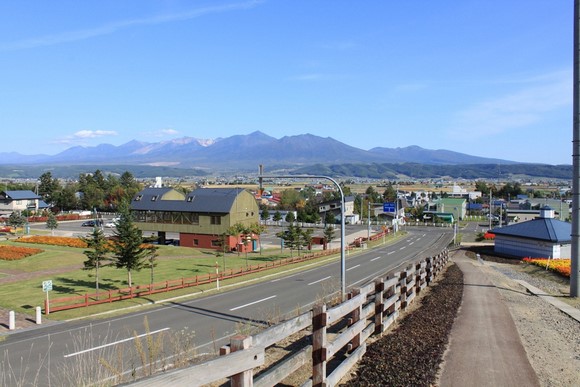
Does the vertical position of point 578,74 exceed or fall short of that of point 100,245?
it exceeds it

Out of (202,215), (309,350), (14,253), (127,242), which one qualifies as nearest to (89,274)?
(127,242)

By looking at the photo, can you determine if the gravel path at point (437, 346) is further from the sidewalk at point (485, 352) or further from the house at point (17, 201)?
the house at point (17, 201)

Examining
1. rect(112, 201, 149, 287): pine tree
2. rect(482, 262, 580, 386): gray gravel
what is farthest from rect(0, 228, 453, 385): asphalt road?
rect(482, 262, 580, 386): gray gravel

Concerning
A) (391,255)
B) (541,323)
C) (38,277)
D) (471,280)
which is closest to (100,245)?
(38,277)

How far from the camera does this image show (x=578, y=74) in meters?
24.9

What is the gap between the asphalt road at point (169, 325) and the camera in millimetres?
14594

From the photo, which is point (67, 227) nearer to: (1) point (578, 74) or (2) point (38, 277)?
(2) point (38, 277)

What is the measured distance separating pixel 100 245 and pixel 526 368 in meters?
27.4

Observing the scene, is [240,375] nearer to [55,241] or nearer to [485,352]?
[485,352]

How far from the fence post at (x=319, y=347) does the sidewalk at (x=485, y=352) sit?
246 centimetres

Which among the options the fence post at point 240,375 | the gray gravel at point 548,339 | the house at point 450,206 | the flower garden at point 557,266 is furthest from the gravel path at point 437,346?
the house at point 450,206

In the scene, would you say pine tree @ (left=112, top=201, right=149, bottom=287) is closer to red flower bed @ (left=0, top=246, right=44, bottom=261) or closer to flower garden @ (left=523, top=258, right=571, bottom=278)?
red flower bed @ (left=0, top=246, right=44, bottom=261)

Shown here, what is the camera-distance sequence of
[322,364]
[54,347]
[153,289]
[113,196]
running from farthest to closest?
[113,196], [153,289], [54,347], [322,364]

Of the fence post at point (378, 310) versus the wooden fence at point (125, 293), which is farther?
the wooden fence at point (125, 293)
